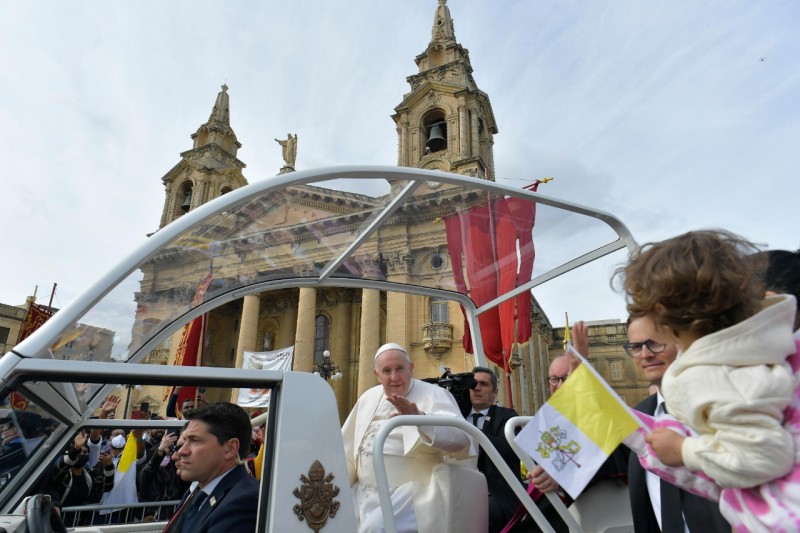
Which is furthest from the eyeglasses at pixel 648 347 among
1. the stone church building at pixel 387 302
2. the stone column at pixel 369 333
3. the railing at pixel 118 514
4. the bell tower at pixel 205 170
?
the bell tower at pixel 205 170

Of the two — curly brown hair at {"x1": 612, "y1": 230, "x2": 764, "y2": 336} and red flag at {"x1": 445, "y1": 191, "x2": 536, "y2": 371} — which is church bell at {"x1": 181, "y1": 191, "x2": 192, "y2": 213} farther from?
curly brown hair at {"x1": 612, "y1": 230, "x2": 764, "y2": 336}

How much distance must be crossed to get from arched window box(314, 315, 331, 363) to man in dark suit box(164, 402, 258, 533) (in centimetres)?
2772

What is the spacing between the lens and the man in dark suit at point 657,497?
188 cm

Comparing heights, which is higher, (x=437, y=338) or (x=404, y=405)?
(x=437, y=338)

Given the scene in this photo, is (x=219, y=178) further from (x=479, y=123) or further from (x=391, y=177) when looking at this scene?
(x=391, y=177)

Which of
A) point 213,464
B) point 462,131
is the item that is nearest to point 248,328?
point 462,131

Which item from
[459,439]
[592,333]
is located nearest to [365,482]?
[459,439]

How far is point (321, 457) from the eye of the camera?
1735 mm

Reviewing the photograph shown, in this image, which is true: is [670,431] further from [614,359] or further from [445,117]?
[614,359]

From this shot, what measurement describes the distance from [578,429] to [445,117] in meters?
28.9

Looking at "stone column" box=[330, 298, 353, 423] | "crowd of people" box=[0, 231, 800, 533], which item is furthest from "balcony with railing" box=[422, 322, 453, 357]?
"crowd of people" box=[0, 231, 800, 533]

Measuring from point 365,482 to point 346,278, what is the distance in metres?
1.87

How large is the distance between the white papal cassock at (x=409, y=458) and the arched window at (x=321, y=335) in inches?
1061

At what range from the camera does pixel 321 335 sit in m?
30.5
